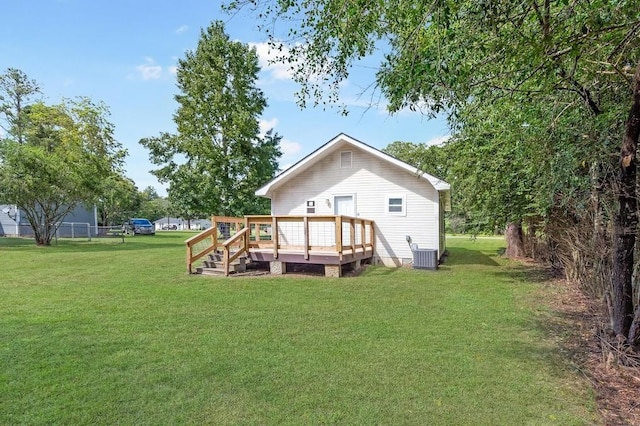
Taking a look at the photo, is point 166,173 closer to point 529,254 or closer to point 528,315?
point 529,254

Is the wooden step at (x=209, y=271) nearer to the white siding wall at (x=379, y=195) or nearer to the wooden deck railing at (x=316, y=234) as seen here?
the wooden deck railing at (x=316, y=234)

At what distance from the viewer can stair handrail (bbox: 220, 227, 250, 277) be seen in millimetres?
9758

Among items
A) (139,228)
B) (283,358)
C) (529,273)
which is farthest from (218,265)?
(139,228)

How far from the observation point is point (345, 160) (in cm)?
1279

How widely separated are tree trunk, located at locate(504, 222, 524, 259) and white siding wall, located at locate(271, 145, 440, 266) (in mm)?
4568

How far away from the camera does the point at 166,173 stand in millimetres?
22578

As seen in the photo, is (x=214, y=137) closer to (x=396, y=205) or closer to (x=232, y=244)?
(x=232, y=244)

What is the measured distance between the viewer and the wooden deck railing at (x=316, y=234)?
381 inches

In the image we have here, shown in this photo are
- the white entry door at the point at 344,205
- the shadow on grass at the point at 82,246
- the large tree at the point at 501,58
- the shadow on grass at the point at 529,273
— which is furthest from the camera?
the shadow on grass at the point at 82,246

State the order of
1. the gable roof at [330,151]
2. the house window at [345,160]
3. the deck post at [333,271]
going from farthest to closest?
the house window at [345,160] < the gable roof at [330,151] < the deck post at [333,271]

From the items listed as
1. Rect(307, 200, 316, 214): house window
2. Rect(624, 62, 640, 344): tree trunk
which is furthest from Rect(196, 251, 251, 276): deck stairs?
Rect(624, 62, 640, 344): tree trunk

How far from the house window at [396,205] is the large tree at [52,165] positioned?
56.9 ft

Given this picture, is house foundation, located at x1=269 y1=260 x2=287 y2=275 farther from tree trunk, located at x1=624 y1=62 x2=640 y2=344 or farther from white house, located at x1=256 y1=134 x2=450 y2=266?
tree trunk, located at x1=624 y1=62 x2=640 y2=344

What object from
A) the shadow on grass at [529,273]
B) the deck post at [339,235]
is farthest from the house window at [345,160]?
the shadow on grass at [529,273]
